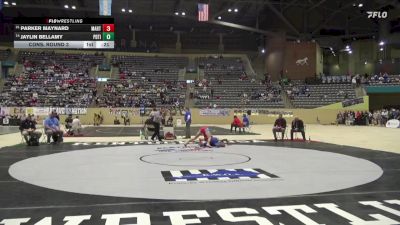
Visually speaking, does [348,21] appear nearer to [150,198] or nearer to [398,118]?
[398,118]

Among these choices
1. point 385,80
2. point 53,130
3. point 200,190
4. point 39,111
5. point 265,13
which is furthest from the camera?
point 265,13

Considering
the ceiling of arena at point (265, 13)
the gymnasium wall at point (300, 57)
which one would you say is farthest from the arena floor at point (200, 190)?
the gymnasium wall at point (300, 57)

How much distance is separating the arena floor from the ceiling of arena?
97.9 ft

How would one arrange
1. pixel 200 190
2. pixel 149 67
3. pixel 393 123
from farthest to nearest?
pixel 149 67 → pixel 393 123 → pixel 200 190

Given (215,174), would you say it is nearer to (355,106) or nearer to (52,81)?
(355,106)

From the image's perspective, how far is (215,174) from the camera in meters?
8.23

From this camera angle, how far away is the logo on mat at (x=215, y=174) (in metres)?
7.80

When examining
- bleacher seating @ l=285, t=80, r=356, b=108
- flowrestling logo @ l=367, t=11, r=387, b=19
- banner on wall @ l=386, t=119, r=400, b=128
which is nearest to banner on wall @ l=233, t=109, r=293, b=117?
bleacher seating @ l=285, t=80, r=356, b=108

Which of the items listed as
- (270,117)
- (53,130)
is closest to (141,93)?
(270,117)

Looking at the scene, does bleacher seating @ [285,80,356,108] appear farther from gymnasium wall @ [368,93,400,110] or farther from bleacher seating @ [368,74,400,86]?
gymnasium wall @ [368,93,400,110]

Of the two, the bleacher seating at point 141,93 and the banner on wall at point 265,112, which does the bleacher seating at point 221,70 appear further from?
the banner on wall at point 265,112

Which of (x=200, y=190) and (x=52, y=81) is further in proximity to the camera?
(x=52, y=81)

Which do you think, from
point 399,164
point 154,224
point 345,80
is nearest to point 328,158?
point 399,164
